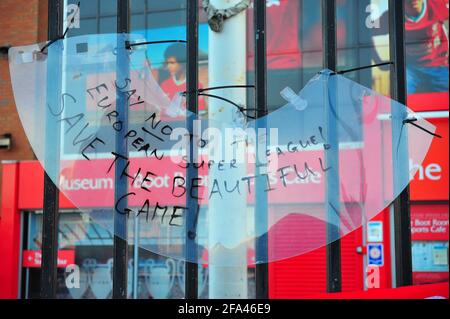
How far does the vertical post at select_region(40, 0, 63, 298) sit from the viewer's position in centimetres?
265

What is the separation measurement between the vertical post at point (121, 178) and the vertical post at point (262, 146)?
2.02ft

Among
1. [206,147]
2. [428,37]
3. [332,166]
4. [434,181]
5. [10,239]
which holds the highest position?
[428,37]

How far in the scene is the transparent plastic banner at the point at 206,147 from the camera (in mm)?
2658

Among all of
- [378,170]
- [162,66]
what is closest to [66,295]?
[162,66]

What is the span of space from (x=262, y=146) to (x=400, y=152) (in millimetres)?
644

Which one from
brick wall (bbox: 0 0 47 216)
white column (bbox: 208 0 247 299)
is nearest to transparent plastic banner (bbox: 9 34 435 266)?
white column (bbox: 208 0 247 299)

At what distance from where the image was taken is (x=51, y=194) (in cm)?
270

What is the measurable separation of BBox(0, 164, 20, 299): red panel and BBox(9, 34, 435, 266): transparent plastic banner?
24.7ft

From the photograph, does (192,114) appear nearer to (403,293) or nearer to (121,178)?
(121,178)

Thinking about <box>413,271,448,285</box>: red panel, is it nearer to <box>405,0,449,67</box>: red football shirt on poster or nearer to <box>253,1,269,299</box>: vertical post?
<box>405,0,449,67</box>: red football shirt on poster

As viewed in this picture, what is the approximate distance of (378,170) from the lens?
276 centimetres

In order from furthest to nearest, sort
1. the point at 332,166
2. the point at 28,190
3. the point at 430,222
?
the point at 28,190 < the point at 430,222 < the point at 332,166

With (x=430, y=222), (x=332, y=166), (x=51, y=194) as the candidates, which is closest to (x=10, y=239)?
(x=430, y=222)

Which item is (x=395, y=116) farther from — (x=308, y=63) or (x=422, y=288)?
(x=308, y=63)
